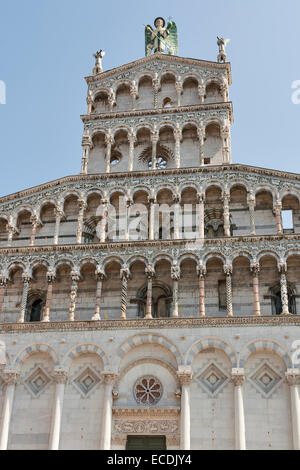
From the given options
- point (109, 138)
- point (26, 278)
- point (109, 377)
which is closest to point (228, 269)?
point (109, 377)

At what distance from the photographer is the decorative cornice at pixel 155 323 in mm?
20859

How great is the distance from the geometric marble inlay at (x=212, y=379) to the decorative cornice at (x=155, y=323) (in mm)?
1432

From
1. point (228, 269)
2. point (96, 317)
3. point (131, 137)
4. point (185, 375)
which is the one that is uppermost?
point (131, 137)

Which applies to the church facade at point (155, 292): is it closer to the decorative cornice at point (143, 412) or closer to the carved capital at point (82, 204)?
the decorative cornice at point (143, 412)

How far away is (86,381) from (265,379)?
5926mm

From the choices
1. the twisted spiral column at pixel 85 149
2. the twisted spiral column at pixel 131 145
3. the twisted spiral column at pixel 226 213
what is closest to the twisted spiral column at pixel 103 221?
the twisted spiral column at pixel 131 145

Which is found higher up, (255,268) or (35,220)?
(35,220)

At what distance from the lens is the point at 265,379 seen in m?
20.5

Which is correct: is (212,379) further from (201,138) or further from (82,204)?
(201,138)

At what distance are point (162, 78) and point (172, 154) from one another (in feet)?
13.4

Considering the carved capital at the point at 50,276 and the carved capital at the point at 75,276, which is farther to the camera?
the carved capital at the point at 50,276
